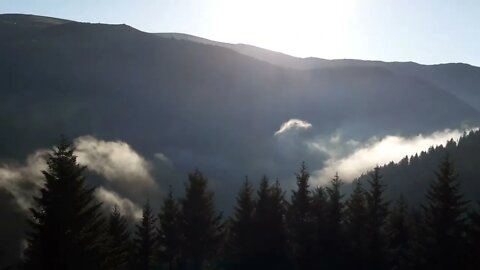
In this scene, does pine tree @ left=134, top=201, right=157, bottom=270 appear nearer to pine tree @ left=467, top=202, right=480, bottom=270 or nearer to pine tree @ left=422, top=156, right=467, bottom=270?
pine tree @ left=422, top=156, right=467, bottom=270

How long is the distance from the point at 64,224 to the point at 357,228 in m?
26.6

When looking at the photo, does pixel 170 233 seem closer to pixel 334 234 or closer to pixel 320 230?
pixel 320 230

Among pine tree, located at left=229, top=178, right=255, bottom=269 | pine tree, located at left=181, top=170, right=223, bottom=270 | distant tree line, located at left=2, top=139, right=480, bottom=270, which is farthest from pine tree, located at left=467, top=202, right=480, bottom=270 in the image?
pine tree, located at left=181, top=170, right=223, bottom=270

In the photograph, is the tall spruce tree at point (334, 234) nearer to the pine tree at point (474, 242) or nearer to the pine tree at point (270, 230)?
the pine tree at point (270, 230)

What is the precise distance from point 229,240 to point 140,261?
320 inches

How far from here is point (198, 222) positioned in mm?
52938

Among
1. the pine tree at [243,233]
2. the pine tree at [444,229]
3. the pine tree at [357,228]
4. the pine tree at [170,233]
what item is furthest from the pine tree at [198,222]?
the pine tree at [444,229]

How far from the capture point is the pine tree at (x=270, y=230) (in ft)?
165

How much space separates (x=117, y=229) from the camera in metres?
54.9

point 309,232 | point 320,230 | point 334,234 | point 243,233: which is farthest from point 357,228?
point 243,233

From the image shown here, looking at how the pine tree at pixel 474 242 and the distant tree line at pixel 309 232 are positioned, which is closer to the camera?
the pine tree at pixel 474 242

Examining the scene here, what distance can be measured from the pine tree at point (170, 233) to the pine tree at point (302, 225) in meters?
9.55

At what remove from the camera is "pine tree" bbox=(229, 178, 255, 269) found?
50469 mm

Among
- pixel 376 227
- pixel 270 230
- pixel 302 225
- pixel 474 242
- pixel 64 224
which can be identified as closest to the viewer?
pixel 64 224
